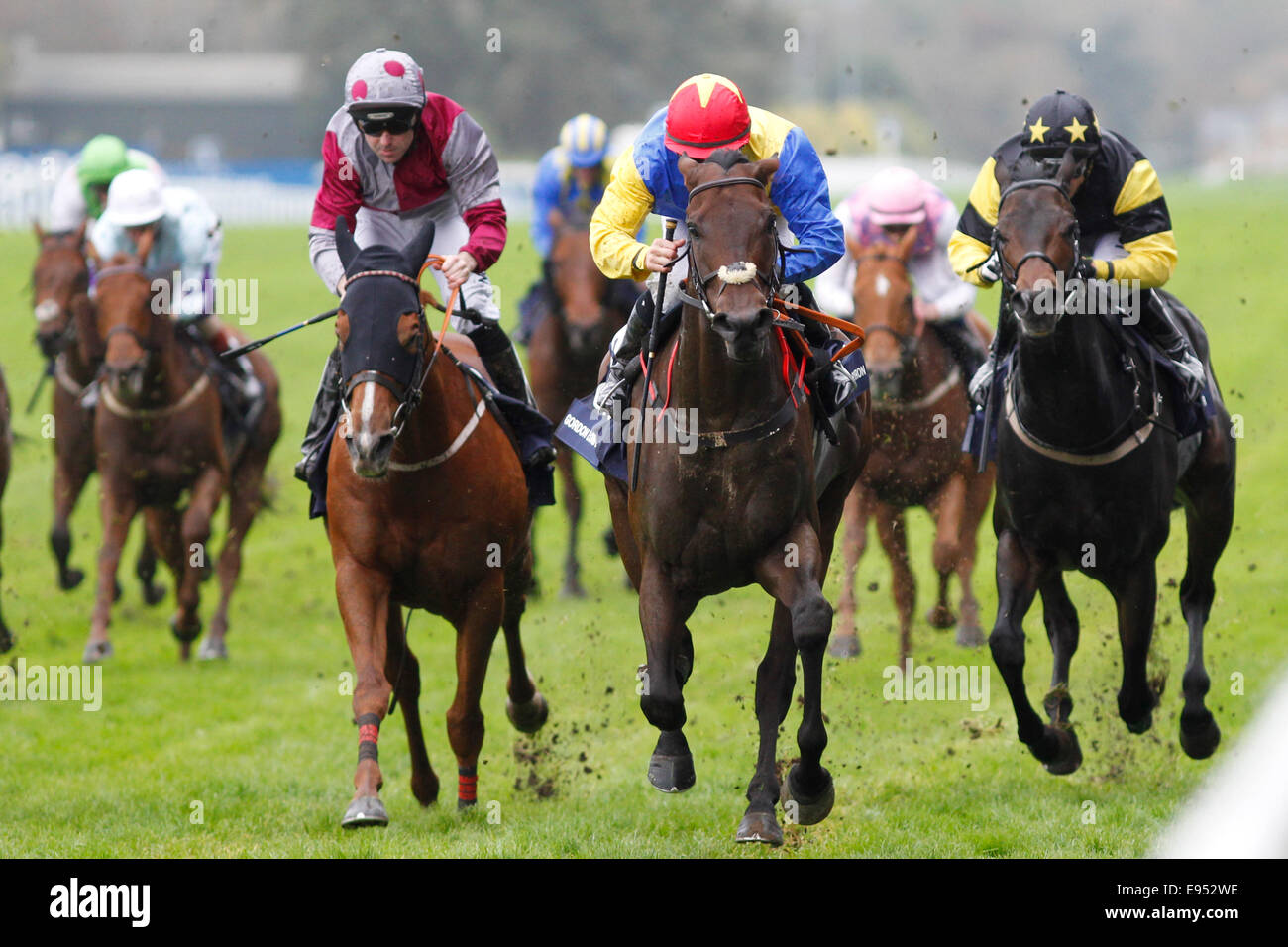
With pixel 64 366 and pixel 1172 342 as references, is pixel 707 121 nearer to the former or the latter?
pixel 1172 342

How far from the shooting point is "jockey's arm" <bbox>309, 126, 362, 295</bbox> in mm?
6352

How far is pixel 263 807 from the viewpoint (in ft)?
22.8

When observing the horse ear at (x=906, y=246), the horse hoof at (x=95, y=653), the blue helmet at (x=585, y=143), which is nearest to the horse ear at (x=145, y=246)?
the horse hoof at (x=95, y=653)

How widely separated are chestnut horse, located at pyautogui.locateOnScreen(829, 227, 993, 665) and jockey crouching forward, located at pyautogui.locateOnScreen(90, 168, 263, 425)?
3558 millimetres

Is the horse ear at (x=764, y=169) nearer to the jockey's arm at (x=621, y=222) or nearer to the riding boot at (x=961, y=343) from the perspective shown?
the jockey's arm at (x=621, y=222)

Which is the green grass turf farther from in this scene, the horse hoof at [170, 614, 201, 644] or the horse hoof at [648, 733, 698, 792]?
the horse hoof at [648, 733, 698, 792]

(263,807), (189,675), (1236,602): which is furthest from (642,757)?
(1236,602)

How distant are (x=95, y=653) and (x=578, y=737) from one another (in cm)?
323

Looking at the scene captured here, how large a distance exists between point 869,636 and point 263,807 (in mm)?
3983

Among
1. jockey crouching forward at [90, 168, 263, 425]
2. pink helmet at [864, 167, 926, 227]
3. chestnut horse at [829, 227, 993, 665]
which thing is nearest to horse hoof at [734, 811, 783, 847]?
chestnut horse at [829, 227, 993, 665]

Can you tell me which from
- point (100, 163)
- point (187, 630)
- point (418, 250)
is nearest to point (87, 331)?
point (100, 163)

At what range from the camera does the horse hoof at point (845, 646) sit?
9.18m
